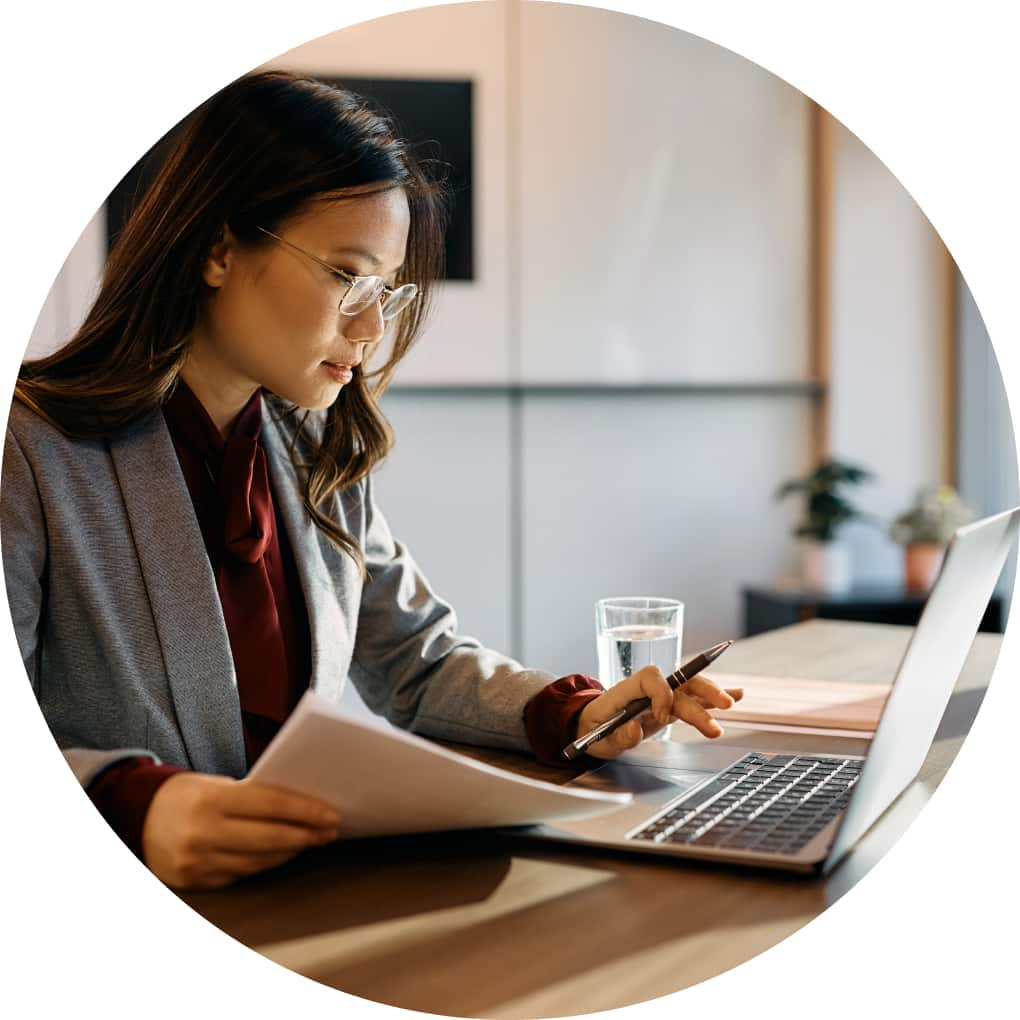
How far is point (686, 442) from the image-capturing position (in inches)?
146

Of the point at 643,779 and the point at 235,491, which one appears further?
the point at 235,491

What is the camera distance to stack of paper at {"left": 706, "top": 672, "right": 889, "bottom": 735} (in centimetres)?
128

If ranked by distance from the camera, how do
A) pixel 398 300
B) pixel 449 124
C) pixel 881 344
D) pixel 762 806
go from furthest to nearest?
pixel 881 344
pixel 449 124
pixel 398 300
pixel 762 806

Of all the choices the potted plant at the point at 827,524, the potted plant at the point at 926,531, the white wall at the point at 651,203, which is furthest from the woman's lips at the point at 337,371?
the potted plant at the point at 926,531

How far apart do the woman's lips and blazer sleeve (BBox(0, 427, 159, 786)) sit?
0.30m

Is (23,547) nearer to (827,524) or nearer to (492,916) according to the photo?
(492,916)

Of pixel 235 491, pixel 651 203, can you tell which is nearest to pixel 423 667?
pixel 235 491

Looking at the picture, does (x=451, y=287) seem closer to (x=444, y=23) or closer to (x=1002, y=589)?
(x=444, y=23)

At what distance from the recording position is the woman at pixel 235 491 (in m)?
1.11

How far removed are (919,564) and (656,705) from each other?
2.69 metres

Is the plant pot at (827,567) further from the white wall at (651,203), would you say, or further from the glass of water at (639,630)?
the glass of water at (639,630)

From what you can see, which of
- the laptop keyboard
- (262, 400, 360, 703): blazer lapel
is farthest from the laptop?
(262, 400, 360, 703): blazer lapel

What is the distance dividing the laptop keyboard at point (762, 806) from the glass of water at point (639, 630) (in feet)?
0.57

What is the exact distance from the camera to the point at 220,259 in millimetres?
1251
